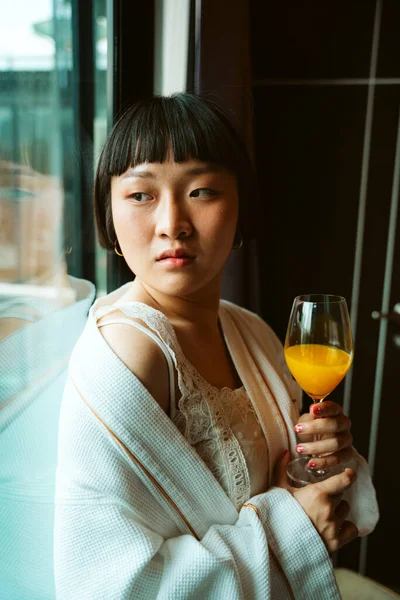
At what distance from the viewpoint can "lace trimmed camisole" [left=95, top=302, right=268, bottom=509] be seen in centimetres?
76

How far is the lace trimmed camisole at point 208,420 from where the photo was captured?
76 centimetres

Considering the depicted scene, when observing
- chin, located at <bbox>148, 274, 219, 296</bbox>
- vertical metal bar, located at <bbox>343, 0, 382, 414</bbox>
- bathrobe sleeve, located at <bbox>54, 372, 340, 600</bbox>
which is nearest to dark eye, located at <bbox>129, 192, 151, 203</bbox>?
chin, located at <bbox>148, 274, 219, 296</bbox>

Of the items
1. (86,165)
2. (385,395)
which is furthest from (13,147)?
(385,395)

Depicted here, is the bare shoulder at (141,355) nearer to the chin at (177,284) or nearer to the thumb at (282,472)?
the chin at (177,284)

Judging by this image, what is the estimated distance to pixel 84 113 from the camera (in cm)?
102

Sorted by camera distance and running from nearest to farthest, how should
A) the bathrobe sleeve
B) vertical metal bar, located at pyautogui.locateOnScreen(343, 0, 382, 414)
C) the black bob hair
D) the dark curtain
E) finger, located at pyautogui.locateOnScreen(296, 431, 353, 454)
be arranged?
the bathrobe sleeve → the black bob hair → finger, located at pyautogui.locateOnScreen(296, 431, 353, 454) → the dark curtain → vertical metal bar, located at pyautogui.locateOnScreen(343, 0, 382, 414)

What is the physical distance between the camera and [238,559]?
74 cm

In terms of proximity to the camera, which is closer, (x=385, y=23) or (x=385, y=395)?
(x=385, y=23)

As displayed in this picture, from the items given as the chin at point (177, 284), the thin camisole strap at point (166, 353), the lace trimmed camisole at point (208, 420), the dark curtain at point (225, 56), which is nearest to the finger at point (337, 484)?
the lace trimmed camisole at point (208, 420)

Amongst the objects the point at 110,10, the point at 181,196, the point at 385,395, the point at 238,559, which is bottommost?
the point at 385,395

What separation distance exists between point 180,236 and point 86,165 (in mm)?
333

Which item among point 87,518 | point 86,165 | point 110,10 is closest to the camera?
point 87,518

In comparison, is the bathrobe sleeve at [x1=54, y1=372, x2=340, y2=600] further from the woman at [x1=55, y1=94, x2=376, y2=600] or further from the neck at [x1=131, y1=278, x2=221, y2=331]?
the neck at [x1=131, y1=278, x2=221, y2=331]

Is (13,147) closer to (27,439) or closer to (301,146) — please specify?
(27,439)
